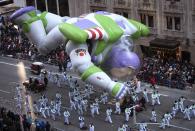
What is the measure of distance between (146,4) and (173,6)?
293 cm

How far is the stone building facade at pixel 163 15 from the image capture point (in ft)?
168

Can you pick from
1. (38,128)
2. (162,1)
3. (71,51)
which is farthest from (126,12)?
(71,51)

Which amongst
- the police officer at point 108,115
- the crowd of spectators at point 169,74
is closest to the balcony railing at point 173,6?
the crowd of spectators at point 169,74

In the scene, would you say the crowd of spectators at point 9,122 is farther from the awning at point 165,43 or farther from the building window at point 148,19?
the building window at point 148,19

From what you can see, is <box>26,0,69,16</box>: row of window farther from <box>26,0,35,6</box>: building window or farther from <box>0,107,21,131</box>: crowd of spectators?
<box>0,107,21,131</box>: crowd of spectators

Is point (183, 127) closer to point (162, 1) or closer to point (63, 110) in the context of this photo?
point (63, 110)

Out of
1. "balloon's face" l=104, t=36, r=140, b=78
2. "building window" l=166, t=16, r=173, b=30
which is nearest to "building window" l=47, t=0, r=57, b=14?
"building window" l=166, t=16, r=173, b=30

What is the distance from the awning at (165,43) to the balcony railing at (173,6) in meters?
2.70

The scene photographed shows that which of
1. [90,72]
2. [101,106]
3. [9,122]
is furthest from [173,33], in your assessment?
[90,72]

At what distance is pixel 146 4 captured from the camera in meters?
53.5

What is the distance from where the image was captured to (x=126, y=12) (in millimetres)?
55594

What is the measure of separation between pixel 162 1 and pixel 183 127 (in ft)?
54.8

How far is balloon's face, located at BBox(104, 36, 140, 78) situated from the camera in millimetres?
31344

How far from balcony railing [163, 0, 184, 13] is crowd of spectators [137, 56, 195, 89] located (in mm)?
4777
